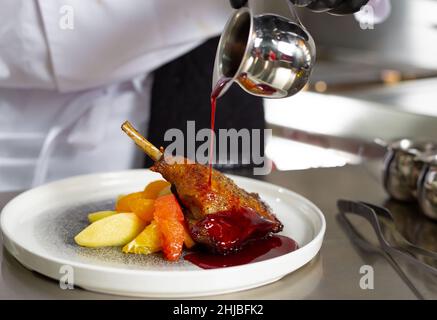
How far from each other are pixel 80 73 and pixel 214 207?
1.56 feet

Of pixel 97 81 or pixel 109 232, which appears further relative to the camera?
pixel 97 81

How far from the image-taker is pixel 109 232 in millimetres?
974

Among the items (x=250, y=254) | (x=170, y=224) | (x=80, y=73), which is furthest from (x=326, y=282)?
(x=80, y=73)

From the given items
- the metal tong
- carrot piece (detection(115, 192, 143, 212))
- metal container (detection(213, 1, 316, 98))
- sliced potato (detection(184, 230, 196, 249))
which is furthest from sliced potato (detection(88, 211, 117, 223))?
the metal tong

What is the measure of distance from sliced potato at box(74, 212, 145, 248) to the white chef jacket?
0.43 meters

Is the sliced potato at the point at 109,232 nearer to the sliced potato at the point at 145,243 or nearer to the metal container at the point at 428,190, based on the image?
the sliced potato at the point at 145,243

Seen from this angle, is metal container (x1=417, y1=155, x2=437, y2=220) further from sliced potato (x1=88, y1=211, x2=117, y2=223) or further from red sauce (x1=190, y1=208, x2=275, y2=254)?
sliced potato (x1=88, y1=211, x2=117, y2=223)

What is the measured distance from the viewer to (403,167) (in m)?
1.27

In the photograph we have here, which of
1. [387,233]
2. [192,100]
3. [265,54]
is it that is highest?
[265,54]

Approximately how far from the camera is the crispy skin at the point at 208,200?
97 centimetres

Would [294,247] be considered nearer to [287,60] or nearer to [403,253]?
[403,253]

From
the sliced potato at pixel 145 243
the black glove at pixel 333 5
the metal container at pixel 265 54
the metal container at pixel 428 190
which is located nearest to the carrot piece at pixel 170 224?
the sliced potato at pixel 145 243

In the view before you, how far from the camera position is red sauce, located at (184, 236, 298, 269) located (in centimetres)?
93

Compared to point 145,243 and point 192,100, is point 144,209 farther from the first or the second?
point 192,100
